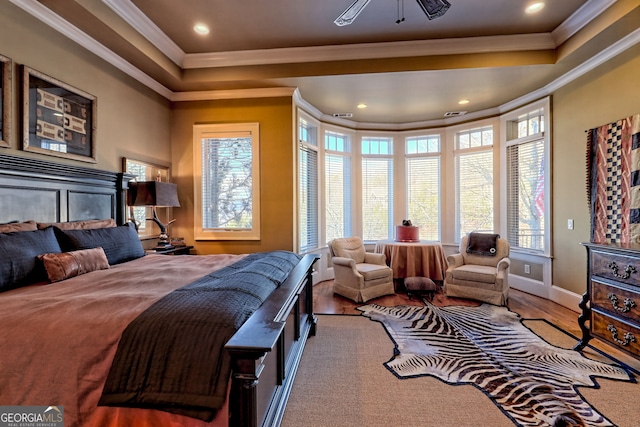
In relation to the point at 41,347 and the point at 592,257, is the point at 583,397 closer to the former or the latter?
the point at 592,257

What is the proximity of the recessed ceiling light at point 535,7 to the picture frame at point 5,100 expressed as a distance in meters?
4.67

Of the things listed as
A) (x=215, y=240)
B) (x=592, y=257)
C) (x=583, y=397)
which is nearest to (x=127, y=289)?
(x=215, y=240)

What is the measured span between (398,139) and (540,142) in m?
2.33

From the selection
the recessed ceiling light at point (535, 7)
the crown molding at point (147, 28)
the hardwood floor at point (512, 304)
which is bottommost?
the hardwood floor at point (512, 304)

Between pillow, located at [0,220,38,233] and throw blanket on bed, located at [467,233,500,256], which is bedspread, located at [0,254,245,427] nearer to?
pillow, located at [0,220,38,233]

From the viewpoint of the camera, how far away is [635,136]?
2832mm

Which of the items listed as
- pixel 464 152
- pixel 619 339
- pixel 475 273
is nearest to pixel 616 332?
pixel 619 339

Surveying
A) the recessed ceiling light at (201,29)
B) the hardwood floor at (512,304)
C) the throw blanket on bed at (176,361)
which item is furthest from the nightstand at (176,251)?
the recessed ceiling light at (201,29)

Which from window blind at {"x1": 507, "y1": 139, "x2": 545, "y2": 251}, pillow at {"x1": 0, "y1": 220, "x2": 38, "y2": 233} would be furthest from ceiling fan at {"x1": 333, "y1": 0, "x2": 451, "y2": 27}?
window blind at {"x1": 507, "y1": 139, "x2": 545, "y2": 251}

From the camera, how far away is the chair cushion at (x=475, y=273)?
12.8ft

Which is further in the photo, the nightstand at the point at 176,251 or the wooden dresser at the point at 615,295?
the nightstand at the point at 176,251

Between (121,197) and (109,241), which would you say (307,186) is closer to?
(121,197)

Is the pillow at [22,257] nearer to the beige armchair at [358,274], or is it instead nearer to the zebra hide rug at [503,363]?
the zebra hide rug at [503,363]

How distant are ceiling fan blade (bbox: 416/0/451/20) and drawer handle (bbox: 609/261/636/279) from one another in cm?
237
